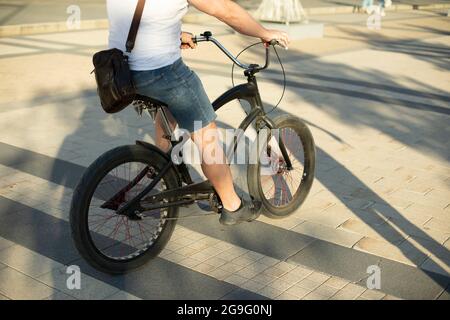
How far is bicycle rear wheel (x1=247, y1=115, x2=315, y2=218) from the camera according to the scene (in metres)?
3.93

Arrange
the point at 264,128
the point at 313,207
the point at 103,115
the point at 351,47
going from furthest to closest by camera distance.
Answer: the point at 351,47 < the point at 103,115 < the point at 313,207 < the point at 264,128

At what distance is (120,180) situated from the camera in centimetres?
324

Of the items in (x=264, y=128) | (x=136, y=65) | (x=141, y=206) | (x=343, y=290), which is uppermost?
(x=136, y=65)

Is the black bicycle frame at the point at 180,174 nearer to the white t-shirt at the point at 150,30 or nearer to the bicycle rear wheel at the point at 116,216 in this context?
the bicycle rear wheel at the point at 116,216

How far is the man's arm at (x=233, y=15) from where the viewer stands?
3.02m

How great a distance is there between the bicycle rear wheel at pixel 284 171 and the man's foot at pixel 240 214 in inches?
5.3

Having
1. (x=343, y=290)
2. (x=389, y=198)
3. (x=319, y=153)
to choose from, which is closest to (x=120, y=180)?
(x=343, y=290)

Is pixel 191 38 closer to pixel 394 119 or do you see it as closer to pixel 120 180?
pixel 120 180

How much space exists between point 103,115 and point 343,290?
14.4 feet

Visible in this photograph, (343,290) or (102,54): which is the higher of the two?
(102,54)

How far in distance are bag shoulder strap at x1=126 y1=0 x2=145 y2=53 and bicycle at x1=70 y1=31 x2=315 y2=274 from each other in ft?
1.02

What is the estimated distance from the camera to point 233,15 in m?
3.10

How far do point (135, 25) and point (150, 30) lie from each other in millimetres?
87

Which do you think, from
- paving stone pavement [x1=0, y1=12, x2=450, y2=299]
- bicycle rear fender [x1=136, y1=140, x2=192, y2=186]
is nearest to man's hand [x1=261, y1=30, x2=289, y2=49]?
bicycle rear fender [x1=136, y1=140, x2=192, y2=186]
